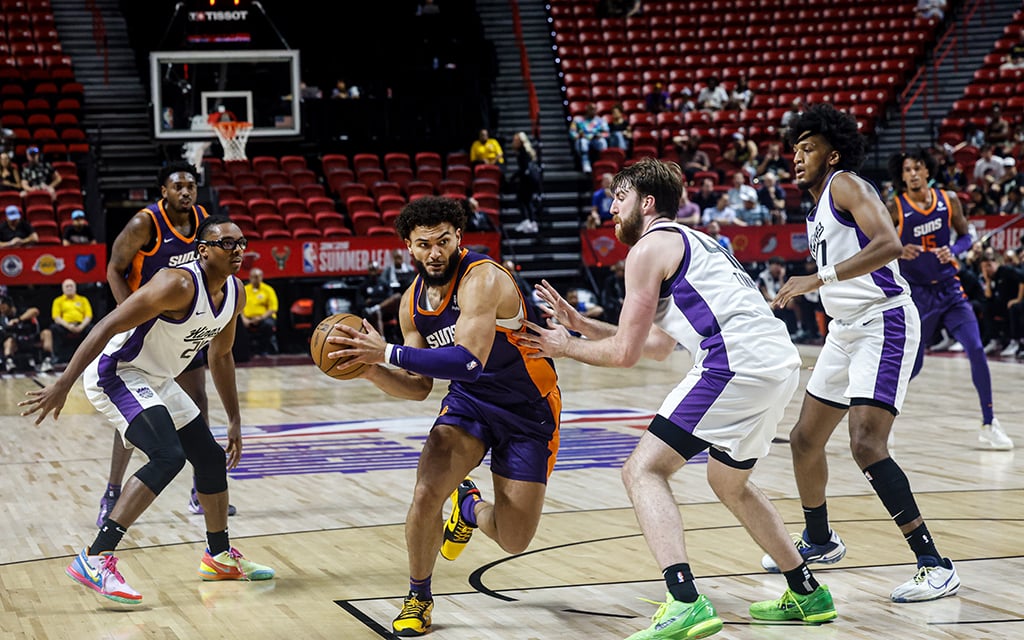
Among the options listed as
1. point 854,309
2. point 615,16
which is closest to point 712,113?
point 615,16

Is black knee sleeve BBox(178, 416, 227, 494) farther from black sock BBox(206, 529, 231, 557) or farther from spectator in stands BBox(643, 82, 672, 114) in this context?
spectator in stands BBox(643, 82, 672, 114)

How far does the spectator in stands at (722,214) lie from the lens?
1764 centimetres

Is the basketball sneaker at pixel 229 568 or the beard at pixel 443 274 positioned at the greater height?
the beard at pixel 443 274

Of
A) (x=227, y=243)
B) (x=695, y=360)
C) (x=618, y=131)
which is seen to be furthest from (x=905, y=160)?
(x=618, y=131)

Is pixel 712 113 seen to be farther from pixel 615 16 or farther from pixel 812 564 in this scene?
pixel 812 564

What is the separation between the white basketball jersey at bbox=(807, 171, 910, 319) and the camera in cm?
503

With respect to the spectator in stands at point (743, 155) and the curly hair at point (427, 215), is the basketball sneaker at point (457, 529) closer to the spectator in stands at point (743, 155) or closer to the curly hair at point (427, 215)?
the curly hair at point (427, 215)

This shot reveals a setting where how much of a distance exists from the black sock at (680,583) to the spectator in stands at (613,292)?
42.6 ft

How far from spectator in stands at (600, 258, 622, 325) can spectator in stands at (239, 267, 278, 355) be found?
4.48m

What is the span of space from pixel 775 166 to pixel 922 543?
1587 centimetres

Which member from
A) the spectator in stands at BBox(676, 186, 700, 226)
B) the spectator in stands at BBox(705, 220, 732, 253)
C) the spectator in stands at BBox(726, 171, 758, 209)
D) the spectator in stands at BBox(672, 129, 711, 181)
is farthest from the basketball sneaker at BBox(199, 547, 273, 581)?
the spectator in stands at BBox(672, 129, 711, 181)

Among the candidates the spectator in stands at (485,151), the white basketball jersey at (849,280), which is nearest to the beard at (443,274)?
the white basketball jersey at (849,280)

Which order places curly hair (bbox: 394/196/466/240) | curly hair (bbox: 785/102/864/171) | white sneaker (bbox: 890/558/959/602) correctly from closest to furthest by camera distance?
curly hair (bbox: 394/196/466/240) → white sneaker (bbox: 890/558/959/602) → curly hair (bbox: 785/102/864/171)

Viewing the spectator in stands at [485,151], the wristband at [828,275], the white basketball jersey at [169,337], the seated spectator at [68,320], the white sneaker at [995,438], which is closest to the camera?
the wristband at [828,275]
